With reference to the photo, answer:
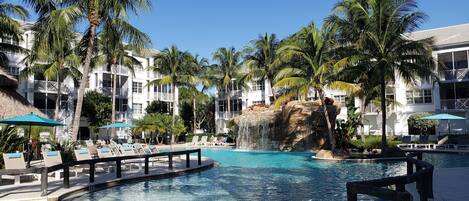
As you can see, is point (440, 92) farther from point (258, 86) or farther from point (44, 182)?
point (44, 182)

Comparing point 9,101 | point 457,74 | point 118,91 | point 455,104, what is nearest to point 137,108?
point 118,91

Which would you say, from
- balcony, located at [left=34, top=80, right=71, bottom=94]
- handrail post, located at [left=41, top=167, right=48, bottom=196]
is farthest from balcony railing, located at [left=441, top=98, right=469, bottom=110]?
balcony, located at [left=34, top=80, right=71, bottom=94]

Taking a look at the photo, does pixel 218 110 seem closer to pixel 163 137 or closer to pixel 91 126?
pixel 163 137

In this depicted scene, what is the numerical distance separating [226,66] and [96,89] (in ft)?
54.8

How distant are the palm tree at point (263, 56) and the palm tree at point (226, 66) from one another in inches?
334

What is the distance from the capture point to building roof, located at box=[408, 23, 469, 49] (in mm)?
39162

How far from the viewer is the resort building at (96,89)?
42.7 metres

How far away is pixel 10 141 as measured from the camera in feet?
52.6

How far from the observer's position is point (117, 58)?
42.8m

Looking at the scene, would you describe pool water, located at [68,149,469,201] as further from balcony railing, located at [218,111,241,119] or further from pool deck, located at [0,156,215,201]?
balcony railing, located at [218,111,241,119]

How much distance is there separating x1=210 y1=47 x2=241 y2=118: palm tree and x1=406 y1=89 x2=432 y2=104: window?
2077cm

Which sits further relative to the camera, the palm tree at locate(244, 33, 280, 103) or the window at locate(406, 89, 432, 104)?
the palm tree at locate(244, 33, 280, 103)

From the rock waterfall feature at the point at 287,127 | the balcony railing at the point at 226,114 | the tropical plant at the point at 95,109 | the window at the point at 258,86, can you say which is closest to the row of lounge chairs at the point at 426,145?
the rock waterfall feature at the point at 287,127

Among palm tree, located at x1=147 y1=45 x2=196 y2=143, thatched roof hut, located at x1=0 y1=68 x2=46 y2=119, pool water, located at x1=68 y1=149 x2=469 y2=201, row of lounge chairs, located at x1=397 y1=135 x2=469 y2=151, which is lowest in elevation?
pool water, located at x1=68 y1=149 x2=469 y2=201
